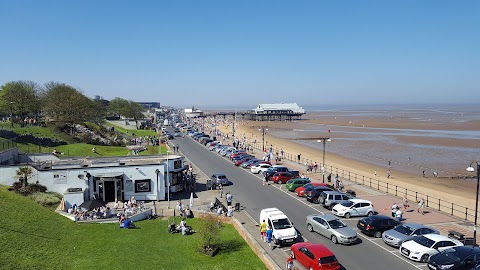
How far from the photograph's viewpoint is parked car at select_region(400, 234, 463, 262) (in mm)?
17547

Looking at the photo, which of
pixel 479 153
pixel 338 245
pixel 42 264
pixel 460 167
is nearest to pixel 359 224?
pixel 338 245

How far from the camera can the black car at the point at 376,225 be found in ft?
68.7

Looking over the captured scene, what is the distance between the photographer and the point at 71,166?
2823cm

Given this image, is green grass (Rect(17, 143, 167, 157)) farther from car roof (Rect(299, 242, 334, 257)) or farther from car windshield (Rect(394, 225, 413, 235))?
car windshield (Rect(394, 225, 413, 235))

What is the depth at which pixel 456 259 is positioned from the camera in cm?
1612

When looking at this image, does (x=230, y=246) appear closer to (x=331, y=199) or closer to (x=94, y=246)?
(x=94, y=246)

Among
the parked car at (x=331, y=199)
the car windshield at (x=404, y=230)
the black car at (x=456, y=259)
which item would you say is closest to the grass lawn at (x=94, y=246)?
the black car at (x=456, y=259)

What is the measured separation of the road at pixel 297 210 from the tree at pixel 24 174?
1479 centimetres

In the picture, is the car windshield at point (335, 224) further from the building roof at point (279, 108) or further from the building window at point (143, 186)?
the building roof at point (279, 108)

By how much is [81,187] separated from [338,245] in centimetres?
1827

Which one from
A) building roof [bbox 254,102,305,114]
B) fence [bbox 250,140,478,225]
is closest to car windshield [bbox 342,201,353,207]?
fence [bbox 250,140,478,225]

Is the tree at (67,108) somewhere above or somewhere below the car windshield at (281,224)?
above

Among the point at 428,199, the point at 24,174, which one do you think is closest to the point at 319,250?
the point at 428,199

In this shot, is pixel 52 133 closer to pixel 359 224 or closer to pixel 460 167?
pixel 359 224
